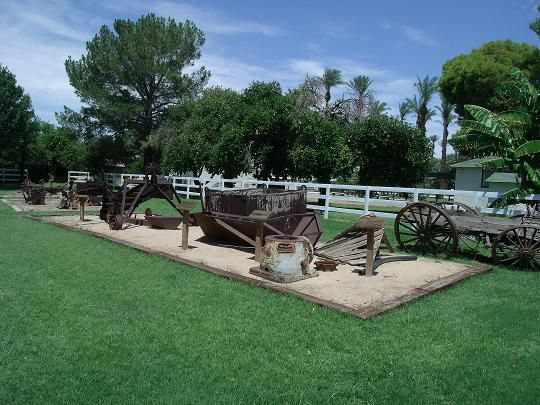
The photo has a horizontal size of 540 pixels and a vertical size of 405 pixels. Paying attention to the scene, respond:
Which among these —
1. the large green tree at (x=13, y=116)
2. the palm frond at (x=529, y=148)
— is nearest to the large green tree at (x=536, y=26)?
the palm frond at (x=529, y=148)

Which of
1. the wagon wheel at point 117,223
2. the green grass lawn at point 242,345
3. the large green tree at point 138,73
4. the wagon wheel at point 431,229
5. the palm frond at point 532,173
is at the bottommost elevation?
the green grass lawn at point 242,345

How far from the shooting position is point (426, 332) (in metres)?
4.74

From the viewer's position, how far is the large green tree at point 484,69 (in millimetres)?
30469

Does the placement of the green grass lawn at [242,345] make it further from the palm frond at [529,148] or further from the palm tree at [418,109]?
the palm tree at [418,109]

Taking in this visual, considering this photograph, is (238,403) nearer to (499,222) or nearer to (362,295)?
(362,295)

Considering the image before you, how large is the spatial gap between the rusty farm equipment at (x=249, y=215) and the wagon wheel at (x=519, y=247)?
3.22 m

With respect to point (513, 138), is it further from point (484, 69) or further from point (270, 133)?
point (484, 69)

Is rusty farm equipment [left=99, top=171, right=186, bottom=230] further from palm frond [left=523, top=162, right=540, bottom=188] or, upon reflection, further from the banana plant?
palm frond [left=523, top=162, right=540, bottom=188]

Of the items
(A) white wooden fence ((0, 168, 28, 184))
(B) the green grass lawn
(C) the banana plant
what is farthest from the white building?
(A) white wooden fence ((0, 168, 28, 184))

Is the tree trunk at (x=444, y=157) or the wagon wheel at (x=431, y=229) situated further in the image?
the tree trunk at (x=444, y=157)

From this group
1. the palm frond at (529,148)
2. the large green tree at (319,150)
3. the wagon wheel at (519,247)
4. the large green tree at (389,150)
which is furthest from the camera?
the large green tree at (389,150)

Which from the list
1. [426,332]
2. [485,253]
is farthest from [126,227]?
[426,332]

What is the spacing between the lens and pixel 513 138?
1049 centimetres

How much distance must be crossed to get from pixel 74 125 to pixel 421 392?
34.7 meters
